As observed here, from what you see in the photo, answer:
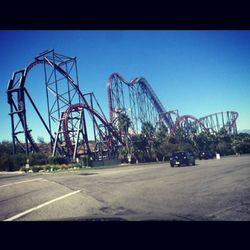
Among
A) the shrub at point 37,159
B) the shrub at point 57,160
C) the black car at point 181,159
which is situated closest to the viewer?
the black car at point 181,159

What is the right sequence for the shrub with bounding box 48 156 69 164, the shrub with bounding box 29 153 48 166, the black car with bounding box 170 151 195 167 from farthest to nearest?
1. the shrub with bounding box 29 153 48 166
2. the shrub with bounding box 48 156 69 164
3. the black car with bounding box 170 151 195 167

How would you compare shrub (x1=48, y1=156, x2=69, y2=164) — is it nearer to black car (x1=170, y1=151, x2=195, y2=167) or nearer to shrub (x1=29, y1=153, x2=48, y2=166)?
shrub (x1=29, y1=153, x2=48, y2=166)

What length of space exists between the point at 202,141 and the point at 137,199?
74859 mm

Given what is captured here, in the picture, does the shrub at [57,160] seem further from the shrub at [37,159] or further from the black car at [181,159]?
the black car at [181,159]

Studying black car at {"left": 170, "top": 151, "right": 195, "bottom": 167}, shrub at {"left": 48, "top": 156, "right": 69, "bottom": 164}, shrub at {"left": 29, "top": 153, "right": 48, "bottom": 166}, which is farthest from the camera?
shrub at {"left": 29, "top": 153, "right": 48, "bottom": 166}

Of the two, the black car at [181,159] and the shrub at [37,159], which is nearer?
the black car at [181,159]

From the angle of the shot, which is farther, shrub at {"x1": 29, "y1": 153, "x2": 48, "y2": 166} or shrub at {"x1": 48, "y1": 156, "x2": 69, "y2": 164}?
shrub at {"x1": 29, "y1": 153, "x2": 48, "y2": 166}

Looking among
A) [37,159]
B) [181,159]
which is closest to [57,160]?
[37,159]

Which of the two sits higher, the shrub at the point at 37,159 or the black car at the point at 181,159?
the shrub at the point at 37,159

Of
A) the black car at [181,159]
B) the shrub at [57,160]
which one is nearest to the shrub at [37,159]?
the shrub at [57,160]

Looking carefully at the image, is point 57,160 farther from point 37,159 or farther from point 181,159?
point 181,159

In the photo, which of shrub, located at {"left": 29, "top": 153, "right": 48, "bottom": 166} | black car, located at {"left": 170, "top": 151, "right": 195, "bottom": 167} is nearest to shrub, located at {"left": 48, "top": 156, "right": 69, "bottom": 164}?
shrub, located at {"left": 29, "top": 153, "right": 48, "bottom": 166}

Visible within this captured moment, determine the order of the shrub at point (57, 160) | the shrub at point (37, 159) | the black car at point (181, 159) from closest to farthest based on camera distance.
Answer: the black car at point (181, 159), the shrub at point (57, 160), the shrub at point (37, 159)
